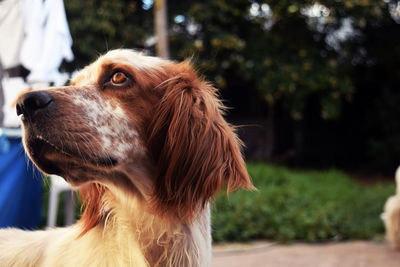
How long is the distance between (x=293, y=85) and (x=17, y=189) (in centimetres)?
705

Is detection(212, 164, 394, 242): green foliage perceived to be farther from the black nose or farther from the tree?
the tree

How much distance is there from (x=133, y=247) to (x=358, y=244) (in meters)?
3.47

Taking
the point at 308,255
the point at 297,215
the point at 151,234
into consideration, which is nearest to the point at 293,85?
the point at 297,215

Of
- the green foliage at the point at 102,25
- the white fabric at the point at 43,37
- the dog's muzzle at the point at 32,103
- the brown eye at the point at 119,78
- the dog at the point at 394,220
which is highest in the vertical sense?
the green foliage at the point at 102,25

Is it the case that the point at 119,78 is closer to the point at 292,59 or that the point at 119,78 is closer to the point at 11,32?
the point at 11,32

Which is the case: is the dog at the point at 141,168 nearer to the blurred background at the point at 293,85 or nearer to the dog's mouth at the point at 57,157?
the dog's mouth at the point at 57,157

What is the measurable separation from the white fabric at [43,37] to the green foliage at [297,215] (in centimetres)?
204

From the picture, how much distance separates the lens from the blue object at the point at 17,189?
10.2 ft

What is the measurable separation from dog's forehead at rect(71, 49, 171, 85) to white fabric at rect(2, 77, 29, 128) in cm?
111

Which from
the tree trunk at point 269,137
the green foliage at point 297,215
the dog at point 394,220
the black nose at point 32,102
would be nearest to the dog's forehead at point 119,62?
the black nose at point 32,102

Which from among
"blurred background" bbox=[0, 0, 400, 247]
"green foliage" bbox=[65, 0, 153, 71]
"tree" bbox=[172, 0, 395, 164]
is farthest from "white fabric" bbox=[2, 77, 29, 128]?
"tree" bbox=[172, 0, 395, 164]

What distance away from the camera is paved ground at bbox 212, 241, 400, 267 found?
3732mm

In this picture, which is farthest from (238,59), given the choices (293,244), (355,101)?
(293,244)

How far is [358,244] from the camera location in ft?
14.6
